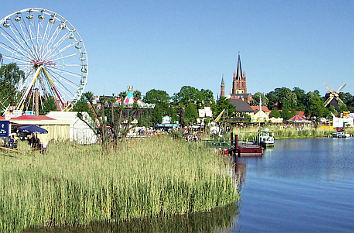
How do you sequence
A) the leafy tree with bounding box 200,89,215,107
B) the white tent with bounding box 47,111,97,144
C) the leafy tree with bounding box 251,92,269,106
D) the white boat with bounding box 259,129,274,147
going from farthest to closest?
the leafy tree with bounding box 251,92,269,106 → the leafy tree with bounding box 200,89,215,107 → the white boat with bounding box 259,129,274,147 → the white tent with bounding box 47,111,97,144

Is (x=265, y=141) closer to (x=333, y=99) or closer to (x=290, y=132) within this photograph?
(x=290, y=132)

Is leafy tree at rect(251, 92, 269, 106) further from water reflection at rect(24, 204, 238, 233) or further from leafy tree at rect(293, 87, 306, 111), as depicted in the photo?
water reflection at rect(24, 204, 238, 233)

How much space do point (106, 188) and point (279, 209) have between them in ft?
25.2

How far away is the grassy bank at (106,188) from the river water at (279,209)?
45 centimetres

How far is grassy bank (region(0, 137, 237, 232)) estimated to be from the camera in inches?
584

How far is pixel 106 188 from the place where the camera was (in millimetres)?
15570

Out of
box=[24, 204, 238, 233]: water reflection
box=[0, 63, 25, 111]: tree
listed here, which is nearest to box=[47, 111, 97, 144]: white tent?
box=[0, 63, 25, 111]: tree

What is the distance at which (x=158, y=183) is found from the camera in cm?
1650

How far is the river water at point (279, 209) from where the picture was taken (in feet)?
52.2

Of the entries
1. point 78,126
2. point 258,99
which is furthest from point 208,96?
point 78,126

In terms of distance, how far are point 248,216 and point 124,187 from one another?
5176mm

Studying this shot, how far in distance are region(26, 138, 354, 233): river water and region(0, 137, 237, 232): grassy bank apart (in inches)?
17.6

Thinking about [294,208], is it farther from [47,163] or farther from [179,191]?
[47,163]

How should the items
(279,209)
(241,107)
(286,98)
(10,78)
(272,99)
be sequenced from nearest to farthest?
(279,209) → (10,78) → (241,107) → (286,98) → (272,99)
